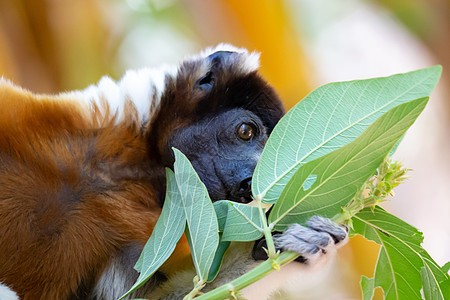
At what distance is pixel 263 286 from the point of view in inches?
47.8

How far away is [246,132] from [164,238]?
0.70 meters

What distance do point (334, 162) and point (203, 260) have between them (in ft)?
0.98

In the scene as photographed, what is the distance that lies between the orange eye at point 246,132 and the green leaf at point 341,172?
70cm

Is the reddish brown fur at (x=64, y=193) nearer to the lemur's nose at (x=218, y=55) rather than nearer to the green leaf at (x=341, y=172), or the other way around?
the lemur's nose at (x=218, y=55)

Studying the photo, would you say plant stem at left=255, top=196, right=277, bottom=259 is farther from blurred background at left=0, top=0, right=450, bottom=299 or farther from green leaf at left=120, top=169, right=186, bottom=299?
blurred background at left=0, top=0, right=450, bottom=299

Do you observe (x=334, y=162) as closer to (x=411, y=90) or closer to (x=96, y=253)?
(x=411, y=90)

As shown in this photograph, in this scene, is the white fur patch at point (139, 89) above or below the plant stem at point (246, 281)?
above

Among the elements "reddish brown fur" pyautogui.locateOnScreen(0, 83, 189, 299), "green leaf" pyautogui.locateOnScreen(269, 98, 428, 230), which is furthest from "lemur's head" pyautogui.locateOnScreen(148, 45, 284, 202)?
"green leaf" pyautogui.locateOnScreen(269, 98, 428, 230)

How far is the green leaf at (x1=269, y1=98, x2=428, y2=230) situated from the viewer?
2.65ft

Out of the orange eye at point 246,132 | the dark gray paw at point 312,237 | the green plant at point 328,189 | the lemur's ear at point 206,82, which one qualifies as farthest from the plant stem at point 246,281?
the lemur's ear at point 206,82

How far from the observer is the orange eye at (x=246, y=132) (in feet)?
5.29

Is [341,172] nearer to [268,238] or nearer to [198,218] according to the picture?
→ [268,238]

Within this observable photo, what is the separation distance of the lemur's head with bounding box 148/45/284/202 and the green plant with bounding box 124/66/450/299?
0.46m

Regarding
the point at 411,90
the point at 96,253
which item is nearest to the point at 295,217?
the point at 411,90
